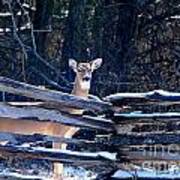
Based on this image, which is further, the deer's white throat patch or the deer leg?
the deer's white throat patch

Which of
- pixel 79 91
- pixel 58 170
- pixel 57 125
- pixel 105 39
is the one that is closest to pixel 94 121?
pixel 57 125

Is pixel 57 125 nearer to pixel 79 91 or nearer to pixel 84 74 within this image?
pixel 79 91

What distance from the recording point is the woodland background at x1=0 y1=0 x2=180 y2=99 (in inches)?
521

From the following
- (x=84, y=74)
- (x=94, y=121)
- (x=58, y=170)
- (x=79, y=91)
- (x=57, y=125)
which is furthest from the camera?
(x=84, y=74)

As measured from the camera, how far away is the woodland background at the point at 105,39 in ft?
43.4

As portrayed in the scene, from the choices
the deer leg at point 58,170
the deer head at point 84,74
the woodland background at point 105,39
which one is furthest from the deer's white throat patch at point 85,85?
the woodland background at point 105,39

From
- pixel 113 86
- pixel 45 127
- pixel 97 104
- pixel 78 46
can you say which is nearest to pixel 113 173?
pixel 97 104

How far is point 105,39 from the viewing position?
14109 mm

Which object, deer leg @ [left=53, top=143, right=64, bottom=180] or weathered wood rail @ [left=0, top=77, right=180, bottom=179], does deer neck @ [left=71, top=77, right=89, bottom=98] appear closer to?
deer leg @ [left=53, top=143, right=64, bottom=180]

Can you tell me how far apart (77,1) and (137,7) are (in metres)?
1.27

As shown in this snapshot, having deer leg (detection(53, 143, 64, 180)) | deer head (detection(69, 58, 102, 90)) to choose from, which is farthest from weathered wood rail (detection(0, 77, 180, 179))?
deer head (detection(69, 58, 102, 90))

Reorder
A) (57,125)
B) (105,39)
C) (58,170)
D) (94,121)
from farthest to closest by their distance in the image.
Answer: (105,39) < (58,170) < (57,125) < (94,121)

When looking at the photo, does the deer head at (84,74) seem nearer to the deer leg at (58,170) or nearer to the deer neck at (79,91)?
the deer neck at (79,91)

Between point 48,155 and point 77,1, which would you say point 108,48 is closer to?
point 77,1
